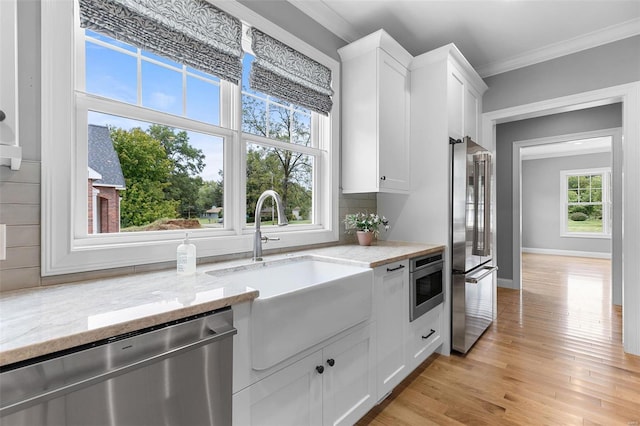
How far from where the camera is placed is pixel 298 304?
1.27m

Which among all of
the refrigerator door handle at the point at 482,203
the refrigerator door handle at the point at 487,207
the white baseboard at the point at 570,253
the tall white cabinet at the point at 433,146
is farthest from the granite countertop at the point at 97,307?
the white baseboard at the point at 570,253

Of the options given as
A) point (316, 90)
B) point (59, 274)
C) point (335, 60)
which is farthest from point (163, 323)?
point (335, 60)

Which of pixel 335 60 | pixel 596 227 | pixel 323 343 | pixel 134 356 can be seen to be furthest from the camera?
pixel 596 227

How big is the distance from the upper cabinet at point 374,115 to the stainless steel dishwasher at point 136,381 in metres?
1.77

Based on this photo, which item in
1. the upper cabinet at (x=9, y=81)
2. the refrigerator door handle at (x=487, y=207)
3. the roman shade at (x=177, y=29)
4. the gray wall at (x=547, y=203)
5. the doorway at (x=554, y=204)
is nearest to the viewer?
the upper cabinet at (x=9, y=81)

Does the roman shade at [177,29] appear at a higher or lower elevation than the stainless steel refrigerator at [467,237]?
higher

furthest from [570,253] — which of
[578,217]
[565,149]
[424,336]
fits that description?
[424,336]

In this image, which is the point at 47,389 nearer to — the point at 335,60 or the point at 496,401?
the point at 496,401

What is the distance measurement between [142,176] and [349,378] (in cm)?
152

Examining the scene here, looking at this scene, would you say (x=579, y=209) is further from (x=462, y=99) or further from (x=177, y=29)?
(x=177, y=29)

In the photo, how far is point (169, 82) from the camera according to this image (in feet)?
5.80

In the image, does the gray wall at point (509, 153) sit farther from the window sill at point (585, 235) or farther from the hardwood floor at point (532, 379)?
the window sill at point (585, 235)

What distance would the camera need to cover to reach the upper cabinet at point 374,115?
2.46 m

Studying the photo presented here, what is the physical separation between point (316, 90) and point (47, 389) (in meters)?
2.26
